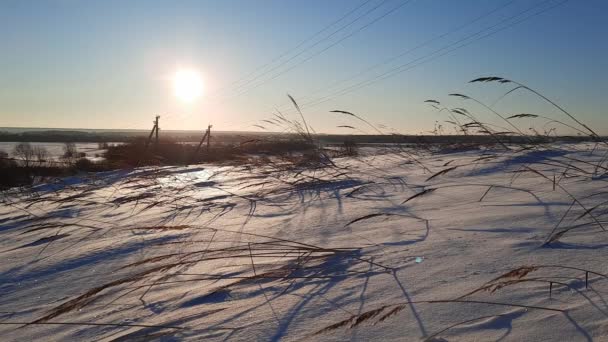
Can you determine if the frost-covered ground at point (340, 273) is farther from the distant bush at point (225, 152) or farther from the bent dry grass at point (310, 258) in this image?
the distant bush at point (225, 152)

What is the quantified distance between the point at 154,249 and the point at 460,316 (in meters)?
0.98

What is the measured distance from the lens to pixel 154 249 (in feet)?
4.09

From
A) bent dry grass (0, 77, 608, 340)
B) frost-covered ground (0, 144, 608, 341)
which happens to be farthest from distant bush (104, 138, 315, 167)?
frost-covered ground (0, 144, 608, 341)

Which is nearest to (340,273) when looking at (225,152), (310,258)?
(310,258)

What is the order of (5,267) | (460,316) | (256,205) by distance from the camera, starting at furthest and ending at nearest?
(256,205) < (5,267) < (460,316)

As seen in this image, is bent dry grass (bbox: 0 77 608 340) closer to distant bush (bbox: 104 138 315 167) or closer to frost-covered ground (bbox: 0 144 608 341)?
frost-covered ground (bbox: 0 144 608 341)

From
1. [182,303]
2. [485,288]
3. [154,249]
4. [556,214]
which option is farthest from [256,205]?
[485,288]

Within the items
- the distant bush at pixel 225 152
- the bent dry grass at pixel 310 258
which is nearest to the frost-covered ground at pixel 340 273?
the bent dry grass at pixel 310 258

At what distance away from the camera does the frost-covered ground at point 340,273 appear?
600 mm

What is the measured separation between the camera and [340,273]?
85 cm

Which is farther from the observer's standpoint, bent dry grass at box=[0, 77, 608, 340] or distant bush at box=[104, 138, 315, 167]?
distant bush at box=[104, 138, 315, 167]

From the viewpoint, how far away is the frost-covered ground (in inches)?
23.6

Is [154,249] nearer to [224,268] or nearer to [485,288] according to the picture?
[224,268]

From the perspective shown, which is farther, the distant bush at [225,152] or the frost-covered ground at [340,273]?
the distant bush at [225,152]
